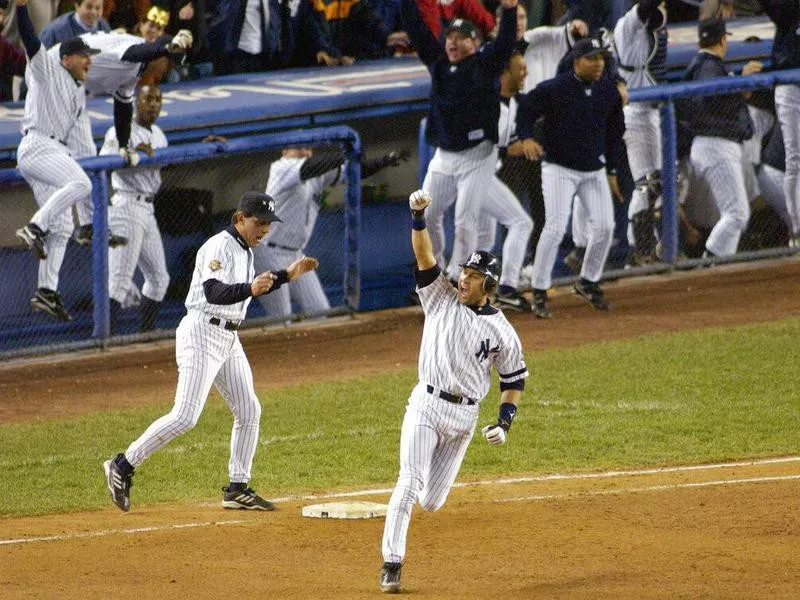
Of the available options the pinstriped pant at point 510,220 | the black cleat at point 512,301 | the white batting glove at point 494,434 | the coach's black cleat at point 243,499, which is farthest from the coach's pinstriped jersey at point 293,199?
the white batting glove at point 494,434

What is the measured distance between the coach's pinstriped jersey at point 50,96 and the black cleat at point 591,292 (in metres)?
4.65

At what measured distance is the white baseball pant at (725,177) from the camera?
49.5ft

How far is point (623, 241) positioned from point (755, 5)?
16.9 ft

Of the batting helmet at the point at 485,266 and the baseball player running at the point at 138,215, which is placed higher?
the batting helmet at the point at 485,266

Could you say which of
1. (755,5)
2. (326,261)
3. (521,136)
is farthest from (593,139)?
(755,5)

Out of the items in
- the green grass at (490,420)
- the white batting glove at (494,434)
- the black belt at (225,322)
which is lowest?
the green grass at (490,420)

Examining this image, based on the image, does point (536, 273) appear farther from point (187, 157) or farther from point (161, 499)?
point (161, 499)

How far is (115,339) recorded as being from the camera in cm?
1326

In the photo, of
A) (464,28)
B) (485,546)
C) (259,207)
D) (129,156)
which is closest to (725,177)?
(464,28)

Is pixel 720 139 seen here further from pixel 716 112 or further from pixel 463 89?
pixel 463 89

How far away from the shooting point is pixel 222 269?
28.5ft

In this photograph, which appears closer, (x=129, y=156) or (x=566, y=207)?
(x=129, y=156)

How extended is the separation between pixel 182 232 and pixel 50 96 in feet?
5.86

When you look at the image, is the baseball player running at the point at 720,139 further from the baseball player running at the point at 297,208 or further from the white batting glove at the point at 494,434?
the white batting glove at the point at 494,434
